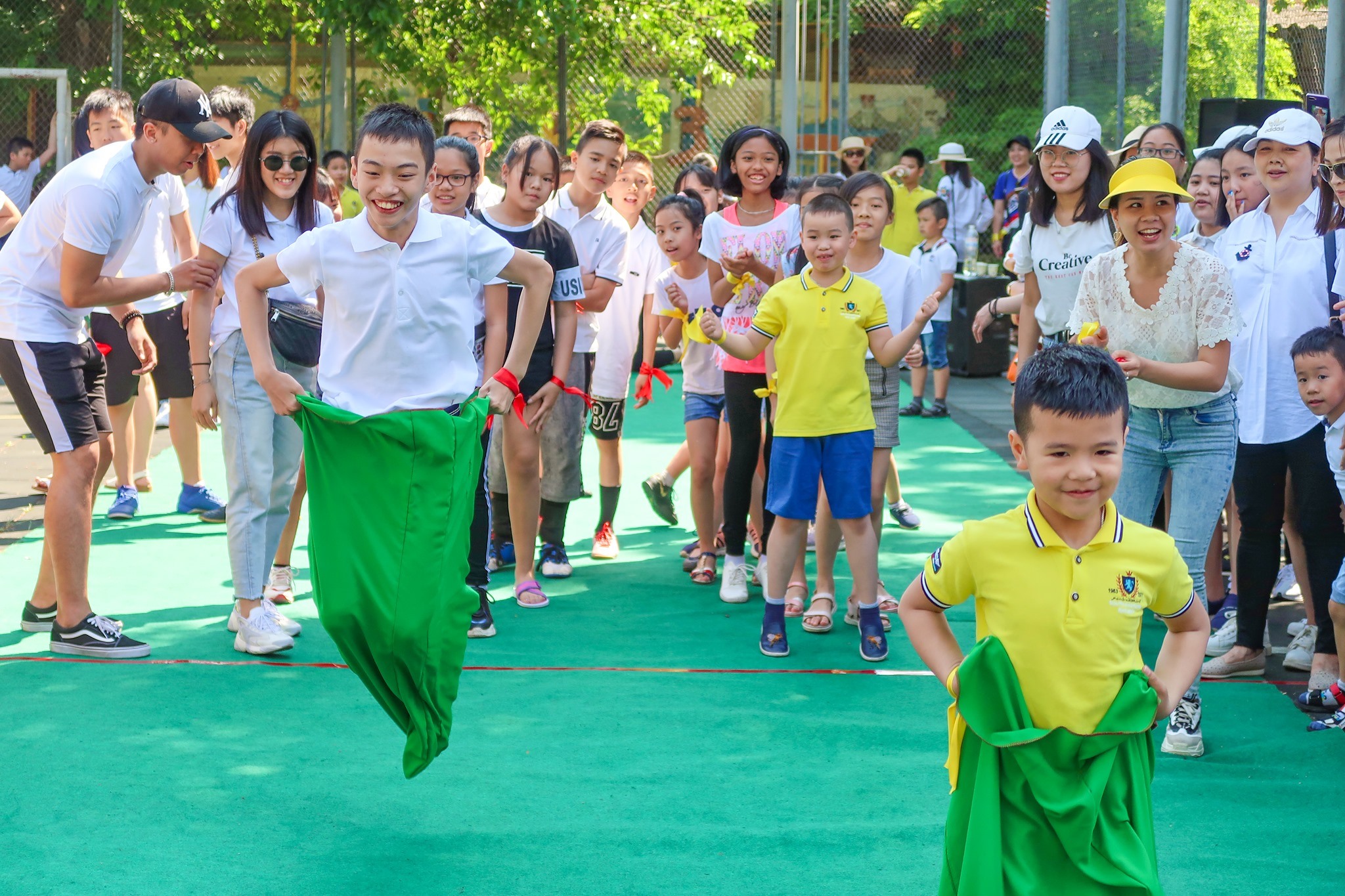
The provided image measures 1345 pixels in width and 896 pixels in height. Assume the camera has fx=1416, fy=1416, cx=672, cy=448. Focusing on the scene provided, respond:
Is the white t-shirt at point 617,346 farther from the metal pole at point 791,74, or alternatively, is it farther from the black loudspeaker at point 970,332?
the metal pole at point 791,74

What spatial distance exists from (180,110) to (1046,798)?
3.81 metres

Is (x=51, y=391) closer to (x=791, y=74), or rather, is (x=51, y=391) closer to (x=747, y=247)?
(x=747, y=247)

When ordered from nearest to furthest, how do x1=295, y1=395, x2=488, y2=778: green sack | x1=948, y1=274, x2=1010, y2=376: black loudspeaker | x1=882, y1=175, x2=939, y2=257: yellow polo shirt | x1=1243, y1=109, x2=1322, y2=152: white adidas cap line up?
x1=295, y1=395, x2=488, y2=778: green sack < x1=1243, y1=109, x2=1322, y2=152: white adidas cap < x1=882, y1=175, x2=939, y2=257: yellow polo shirt < x1=948, y1=274, x2=1010, y2=376: black loudspeaker

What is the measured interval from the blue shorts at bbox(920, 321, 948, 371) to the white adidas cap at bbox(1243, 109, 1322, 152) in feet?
22.0

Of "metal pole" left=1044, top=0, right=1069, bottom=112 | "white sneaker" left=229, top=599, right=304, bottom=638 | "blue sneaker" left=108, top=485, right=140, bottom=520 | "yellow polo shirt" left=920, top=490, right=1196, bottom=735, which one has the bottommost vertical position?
"white sneaker" left=229, top=599, right=304, bottom=638

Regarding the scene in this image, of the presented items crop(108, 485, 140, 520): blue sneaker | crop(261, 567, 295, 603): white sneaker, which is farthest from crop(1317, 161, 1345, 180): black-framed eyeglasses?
crop(108, 485, 140, 520): blue sneaker

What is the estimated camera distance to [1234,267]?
15.8ft

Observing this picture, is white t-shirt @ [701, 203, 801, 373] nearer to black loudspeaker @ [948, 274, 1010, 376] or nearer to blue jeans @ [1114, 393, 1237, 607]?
blue jeans @ [1114, 393, 1237, 607]

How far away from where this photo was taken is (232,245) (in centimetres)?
518

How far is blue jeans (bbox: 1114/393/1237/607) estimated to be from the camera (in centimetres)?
430

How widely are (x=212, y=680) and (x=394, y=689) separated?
1552mm

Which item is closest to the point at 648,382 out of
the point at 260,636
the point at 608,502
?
the point at 608,502

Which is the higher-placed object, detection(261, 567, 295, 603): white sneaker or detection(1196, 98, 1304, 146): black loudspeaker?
detection(1196, 98, 1304, 146): black loudspeaker

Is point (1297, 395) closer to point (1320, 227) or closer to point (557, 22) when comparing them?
point (1320, 227)
